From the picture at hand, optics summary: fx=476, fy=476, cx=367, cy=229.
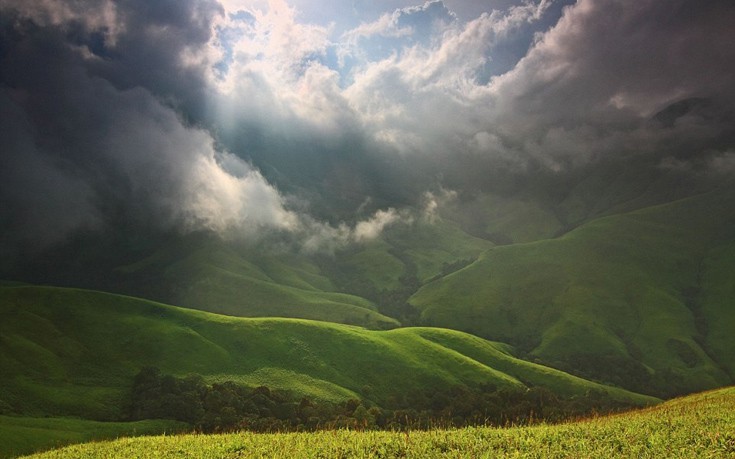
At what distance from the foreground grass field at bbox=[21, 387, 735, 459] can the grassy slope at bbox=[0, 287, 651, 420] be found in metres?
119

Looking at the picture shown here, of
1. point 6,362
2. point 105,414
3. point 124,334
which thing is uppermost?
point 124,334

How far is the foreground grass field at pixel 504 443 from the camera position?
A: 22.2 meters

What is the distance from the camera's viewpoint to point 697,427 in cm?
2466

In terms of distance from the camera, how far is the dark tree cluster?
12188 cm

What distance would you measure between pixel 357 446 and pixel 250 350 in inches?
6639

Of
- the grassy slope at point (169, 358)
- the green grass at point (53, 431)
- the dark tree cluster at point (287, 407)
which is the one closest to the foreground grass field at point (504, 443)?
the green grass at point (53, 431)

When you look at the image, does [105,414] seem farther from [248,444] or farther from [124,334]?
[248,444]

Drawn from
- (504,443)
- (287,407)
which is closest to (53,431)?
(287,407)

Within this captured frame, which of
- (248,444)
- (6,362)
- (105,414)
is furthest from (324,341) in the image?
(248,444)

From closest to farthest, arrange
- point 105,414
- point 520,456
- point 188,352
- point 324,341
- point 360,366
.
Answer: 1. point 520,456
2. point 105,414
3. point 188,352
4. point 360,366
5. point 324,341

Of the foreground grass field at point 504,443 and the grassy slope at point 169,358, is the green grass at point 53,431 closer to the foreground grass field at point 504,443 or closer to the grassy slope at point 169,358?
the grassy slope at point 169,358

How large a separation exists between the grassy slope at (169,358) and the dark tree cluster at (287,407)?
310 inches

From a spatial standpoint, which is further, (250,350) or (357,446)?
(250,350)

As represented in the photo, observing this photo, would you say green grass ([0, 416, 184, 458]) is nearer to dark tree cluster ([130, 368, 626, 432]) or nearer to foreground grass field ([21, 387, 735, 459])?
dark tree cluster ([130, 368, 626, 432])
